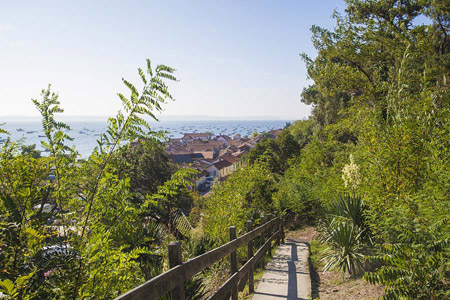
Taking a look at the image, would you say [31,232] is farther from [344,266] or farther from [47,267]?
[344,266]

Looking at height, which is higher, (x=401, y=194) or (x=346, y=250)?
(x=401, y=194)

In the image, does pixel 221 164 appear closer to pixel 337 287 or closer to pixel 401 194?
pixel 337 287

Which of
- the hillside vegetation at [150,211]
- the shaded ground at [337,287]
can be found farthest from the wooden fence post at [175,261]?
the shaded ground at [337,287]

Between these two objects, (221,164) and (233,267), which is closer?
(233,267)

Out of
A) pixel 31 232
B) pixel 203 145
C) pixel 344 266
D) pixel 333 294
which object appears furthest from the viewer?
pixel 203 145

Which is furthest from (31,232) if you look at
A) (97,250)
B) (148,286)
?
(148,286)

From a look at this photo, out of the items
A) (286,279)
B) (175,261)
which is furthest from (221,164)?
(175,261)

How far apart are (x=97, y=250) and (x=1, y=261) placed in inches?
26.1

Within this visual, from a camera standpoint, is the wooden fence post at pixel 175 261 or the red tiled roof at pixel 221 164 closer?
the wooden fence post at pixel 175 261

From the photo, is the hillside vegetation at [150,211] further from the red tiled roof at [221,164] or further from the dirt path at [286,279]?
the red tiled roof at [221,164]

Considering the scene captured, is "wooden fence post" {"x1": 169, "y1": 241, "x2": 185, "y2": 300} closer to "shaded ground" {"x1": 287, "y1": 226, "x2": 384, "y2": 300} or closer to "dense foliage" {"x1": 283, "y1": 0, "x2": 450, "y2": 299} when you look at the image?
"dense foliage" {"x1": 283, "y1": 0, "x2": 450, "y2": 299}

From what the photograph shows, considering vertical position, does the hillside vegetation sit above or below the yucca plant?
above

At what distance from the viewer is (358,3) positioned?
18578mm

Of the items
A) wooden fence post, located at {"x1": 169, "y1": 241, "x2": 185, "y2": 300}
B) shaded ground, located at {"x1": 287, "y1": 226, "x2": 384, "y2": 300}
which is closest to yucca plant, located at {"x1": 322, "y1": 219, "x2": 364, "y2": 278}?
shaded ground, located at {"x1": 287, "y1": 226, "x2": 384, "y2": 300}
